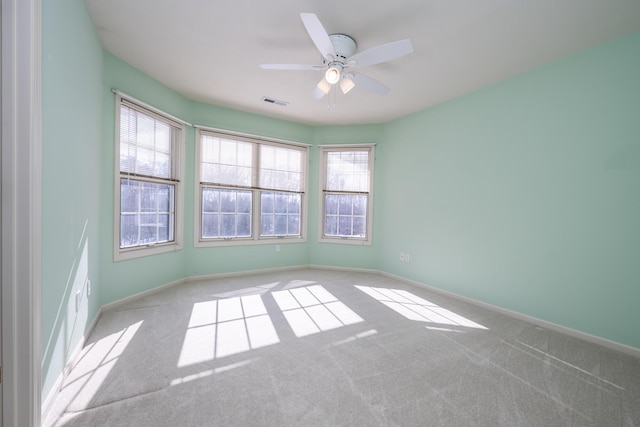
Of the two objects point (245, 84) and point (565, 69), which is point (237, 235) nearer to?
point (245, 84)

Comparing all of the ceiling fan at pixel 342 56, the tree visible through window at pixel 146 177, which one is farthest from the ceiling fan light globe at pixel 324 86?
the tree visible through window at pixel 146 177

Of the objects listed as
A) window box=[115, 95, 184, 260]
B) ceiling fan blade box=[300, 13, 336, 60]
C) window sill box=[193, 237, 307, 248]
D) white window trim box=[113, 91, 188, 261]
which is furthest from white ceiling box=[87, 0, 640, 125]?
window sill box=[193, 237, 307, 248]

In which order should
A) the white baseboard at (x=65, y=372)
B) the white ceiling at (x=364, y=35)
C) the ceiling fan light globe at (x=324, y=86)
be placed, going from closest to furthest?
the white baseboard at (x=65, y=372) < the white ceiling at (x=364, y=35) < the ceiling fan light globe at (x=324, y=86)

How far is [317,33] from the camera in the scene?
190 centimetres

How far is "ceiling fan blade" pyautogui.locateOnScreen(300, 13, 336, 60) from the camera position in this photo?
68.1 inches

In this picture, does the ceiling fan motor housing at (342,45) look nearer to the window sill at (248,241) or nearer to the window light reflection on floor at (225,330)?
the window light reflection on floor at (225,330)

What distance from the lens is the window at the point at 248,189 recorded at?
411 centimetres

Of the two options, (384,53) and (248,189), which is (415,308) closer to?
(384,53)

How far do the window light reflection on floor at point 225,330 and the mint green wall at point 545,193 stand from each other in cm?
257

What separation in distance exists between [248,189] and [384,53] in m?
3.02

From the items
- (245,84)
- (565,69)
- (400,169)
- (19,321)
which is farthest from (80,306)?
(565,69)

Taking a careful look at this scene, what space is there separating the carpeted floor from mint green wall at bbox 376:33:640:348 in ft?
1.42

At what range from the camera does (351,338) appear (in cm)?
242

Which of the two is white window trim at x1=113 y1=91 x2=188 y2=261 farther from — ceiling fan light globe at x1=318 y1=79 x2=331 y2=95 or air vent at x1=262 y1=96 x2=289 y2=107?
ceiling fan light globe at x1=318 y1=79 x2=331 y2=95
